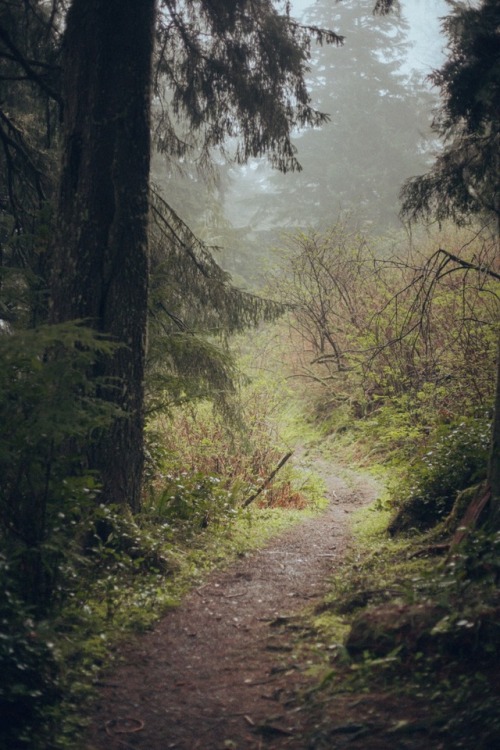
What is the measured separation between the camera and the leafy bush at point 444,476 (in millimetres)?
6812

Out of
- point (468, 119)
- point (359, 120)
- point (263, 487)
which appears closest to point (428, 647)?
point (468, 119)

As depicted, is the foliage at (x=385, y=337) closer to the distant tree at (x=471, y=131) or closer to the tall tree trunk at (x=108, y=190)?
the distant tree at (x=471, y=131)

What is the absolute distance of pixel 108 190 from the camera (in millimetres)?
6078

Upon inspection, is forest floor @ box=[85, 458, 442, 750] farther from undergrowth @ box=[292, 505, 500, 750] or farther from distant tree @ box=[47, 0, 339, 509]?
distant tree @ box=[47, 0, 339, 509]

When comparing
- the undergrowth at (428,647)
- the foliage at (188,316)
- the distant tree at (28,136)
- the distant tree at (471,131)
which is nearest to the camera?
the undergrowth at (428,647)

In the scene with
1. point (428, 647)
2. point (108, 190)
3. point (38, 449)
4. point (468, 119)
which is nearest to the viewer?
point (428, 647)

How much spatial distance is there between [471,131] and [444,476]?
3.44 m

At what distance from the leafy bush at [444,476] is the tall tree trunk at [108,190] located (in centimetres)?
303

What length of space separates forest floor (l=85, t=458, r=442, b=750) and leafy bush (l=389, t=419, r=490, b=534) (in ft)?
4.36

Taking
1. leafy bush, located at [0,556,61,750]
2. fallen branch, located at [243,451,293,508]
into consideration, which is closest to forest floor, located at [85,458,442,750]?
leafy bush, located at [0,556,61,750]

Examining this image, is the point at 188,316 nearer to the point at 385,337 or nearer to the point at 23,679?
the point at 23,679

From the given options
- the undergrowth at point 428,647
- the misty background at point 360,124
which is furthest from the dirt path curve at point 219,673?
the misty background at point 360,124

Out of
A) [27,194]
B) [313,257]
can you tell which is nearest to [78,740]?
[27,194]

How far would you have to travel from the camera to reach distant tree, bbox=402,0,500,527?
5.72 metres
